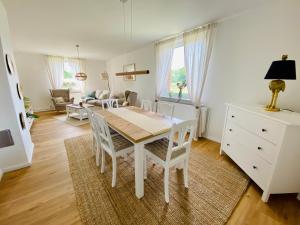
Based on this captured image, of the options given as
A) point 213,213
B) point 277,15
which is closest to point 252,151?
point 213,213

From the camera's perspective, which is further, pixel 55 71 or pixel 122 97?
pixel 55 71

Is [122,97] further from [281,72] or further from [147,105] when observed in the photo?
[281,72]

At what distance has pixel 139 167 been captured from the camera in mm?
1445

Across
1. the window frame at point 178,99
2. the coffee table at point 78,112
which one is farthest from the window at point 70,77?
the window frame at point 178,99

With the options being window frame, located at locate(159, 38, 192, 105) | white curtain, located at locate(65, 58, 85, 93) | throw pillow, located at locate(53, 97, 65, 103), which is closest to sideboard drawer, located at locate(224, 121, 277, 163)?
window frame, located at locate(159, 38, 192, 105)

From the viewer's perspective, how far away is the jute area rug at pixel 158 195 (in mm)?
1327

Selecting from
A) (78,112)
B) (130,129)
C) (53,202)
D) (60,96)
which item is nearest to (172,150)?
(130,129)

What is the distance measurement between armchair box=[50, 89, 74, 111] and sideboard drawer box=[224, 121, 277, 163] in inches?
224

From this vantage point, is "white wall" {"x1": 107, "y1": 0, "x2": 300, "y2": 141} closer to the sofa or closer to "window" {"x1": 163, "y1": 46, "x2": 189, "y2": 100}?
"window" {"x1": 163, "y1": 46, "x2": 189, "y2": 100}

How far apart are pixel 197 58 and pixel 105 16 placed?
1.93m

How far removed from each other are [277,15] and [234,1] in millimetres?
625

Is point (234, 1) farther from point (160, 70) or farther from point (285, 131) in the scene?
point (160, 70)

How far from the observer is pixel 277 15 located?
6.18 feet

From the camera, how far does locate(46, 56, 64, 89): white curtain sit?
19.1 feet
